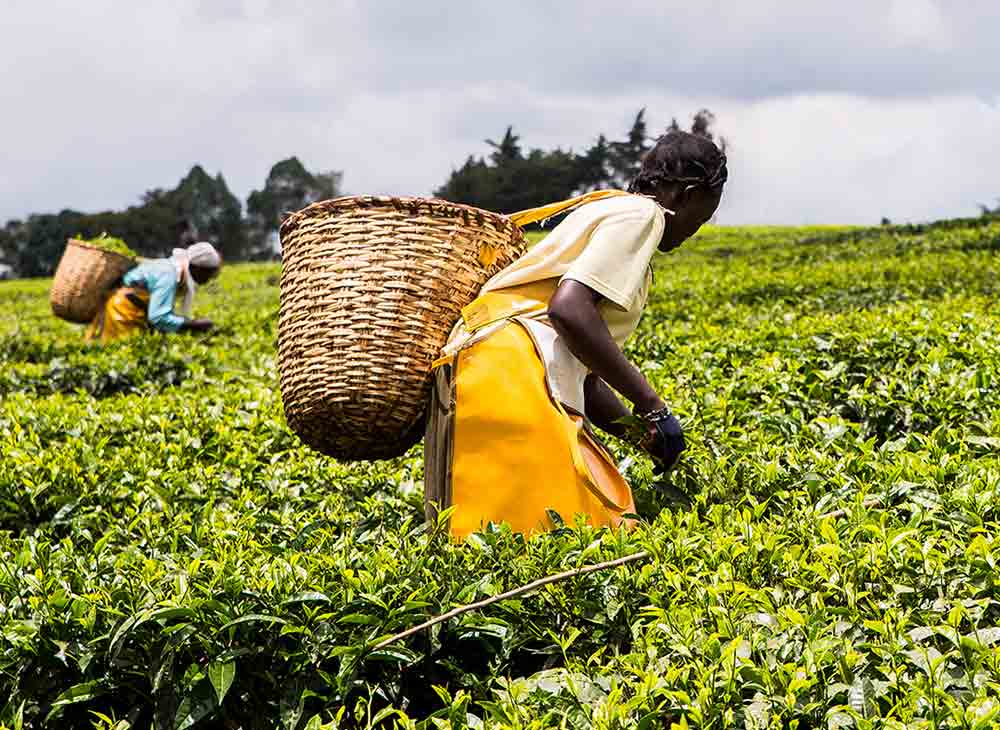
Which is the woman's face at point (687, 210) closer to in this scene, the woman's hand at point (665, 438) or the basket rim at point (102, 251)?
the woman's hand at point (665, 438)

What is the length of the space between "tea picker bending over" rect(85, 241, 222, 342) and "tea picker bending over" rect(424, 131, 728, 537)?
5320mm

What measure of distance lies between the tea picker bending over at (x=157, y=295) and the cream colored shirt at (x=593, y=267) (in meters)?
5.33

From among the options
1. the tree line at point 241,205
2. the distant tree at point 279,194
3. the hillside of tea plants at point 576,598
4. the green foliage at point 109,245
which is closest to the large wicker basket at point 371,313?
the hillside of tea plants at point 576,598

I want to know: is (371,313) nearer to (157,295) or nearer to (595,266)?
(595,266)

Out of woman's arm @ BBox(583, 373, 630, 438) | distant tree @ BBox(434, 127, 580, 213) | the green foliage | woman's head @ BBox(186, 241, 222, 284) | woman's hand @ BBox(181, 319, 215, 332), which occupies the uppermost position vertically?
distant tree @ BBox(434, 127, 580, 213)

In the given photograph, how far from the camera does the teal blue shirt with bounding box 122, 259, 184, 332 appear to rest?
7695 millimetres

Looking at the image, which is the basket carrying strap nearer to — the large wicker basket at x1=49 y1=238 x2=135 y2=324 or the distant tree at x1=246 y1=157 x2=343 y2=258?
the large wicker basket at x1=49 y1=238 x2=135 y2=324

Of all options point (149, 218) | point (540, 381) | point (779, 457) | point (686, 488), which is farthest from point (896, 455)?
point (149, 218)

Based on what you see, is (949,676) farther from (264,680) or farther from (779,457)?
(779,457)

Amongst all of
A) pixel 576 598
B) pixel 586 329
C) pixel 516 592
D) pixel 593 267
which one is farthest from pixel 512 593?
pixel 593 267

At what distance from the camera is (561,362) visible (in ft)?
9.45

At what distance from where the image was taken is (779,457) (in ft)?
11.5

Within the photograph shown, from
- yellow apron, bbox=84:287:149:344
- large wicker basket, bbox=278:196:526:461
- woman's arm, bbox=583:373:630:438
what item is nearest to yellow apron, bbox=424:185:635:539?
large wicker basket, bbox=278:196:526:461

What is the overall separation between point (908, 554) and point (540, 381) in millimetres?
1001
